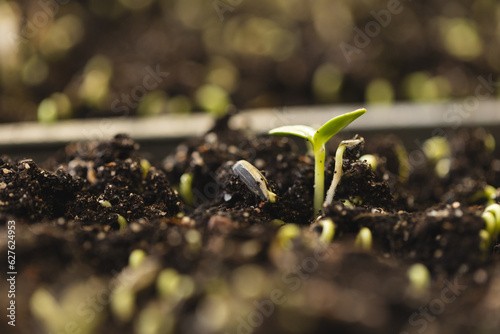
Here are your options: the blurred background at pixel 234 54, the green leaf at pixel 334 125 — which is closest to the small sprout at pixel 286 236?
the green leaf at pixel 334 125

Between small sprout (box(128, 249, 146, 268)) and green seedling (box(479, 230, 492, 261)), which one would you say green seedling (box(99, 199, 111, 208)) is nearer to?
small sprout (box(128, 249, 146, 268))

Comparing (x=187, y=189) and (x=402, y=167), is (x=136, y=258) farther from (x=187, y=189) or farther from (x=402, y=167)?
(x=402, y=167)

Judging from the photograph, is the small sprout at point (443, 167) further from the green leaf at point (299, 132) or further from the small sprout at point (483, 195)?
the green leaf at point (299, 132)

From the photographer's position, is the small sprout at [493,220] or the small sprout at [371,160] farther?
the small sprout at [371,160]

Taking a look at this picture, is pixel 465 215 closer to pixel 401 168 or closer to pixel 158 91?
pixel 401 168

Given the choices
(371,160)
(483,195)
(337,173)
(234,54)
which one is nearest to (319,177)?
(337,173)

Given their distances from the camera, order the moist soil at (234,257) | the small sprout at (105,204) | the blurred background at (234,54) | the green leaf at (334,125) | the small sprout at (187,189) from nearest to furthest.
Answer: the moist soil at (234,257) → the green leaf at (334,125) → the small sprout at (105,204) → the small sprout at (187,189) → the blurred background at (234,54)

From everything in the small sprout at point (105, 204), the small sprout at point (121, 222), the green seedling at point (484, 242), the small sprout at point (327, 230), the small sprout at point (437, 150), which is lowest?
the small sprout at point (437, 150)

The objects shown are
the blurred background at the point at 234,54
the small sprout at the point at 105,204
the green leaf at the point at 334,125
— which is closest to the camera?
the green leaf at the point at 334,125

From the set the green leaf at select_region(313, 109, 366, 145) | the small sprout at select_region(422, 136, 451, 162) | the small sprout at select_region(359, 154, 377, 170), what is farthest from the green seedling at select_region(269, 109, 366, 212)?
the small sprout at select_region(422, 136, 451, 162)
